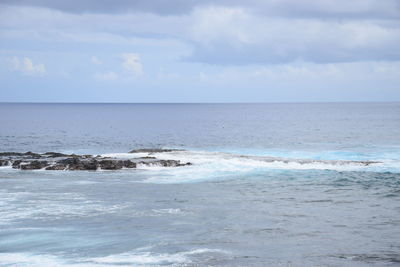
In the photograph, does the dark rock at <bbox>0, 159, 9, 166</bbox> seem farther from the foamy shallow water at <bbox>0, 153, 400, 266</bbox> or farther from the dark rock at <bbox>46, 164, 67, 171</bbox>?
the foamy shallow water at <bbox>0, 153, 400, 266</bbox>

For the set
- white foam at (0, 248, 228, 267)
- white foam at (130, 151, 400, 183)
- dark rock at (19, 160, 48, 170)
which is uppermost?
dark rock at (19, 160, 48, 170)

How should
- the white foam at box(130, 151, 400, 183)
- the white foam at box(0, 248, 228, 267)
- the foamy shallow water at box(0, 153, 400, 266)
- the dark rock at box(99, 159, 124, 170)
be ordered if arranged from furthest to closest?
the dark rock at box(99, 159, 124, 170)
the white foam at box(130, 151, 400, 183)
the foamy shallow water at box(0, 153, 400, 266)
the white foam at box(0, 248, 228, 267)

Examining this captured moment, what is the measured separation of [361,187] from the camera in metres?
36.3

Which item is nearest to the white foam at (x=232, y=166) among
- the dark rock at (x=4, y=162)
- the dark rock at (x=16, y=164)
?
the dark rock at (x=16, y=164)

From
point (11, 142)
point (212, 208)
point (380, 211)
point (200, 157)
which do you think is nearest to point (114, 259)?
point (212, 208)

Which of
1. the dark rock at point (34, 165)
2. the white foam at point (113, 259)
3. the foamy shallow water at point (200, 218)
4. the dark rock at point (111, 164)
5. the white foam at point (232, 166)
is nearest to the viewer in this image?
the white foam at point (113, 259)

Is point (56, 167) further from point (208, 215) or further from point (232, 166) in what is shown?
point (208, 215)

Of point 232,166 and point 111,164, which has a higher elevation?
point 111,164

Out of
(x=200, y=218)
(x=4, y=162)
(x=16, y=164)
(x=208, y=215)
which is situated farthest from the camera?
(x=4, y=162)

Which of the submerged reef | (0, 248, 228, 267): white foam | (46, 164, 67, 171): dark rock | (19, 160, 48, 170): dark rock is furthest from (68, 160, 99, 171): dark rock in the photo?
(0, 248, 228, 267): white foam

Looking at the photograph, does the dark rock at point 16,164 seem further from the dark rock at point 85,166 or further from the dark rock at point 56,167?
the dark rock at point 85,166

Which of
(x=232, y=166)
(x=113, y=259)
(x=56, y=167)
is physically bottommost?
(x=113, y=259)

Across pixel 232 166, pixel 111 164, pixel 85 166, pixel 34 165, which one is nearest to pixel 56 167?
pixel 34 165

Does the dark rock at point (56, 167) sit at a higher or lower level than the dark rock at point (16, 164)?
lower
